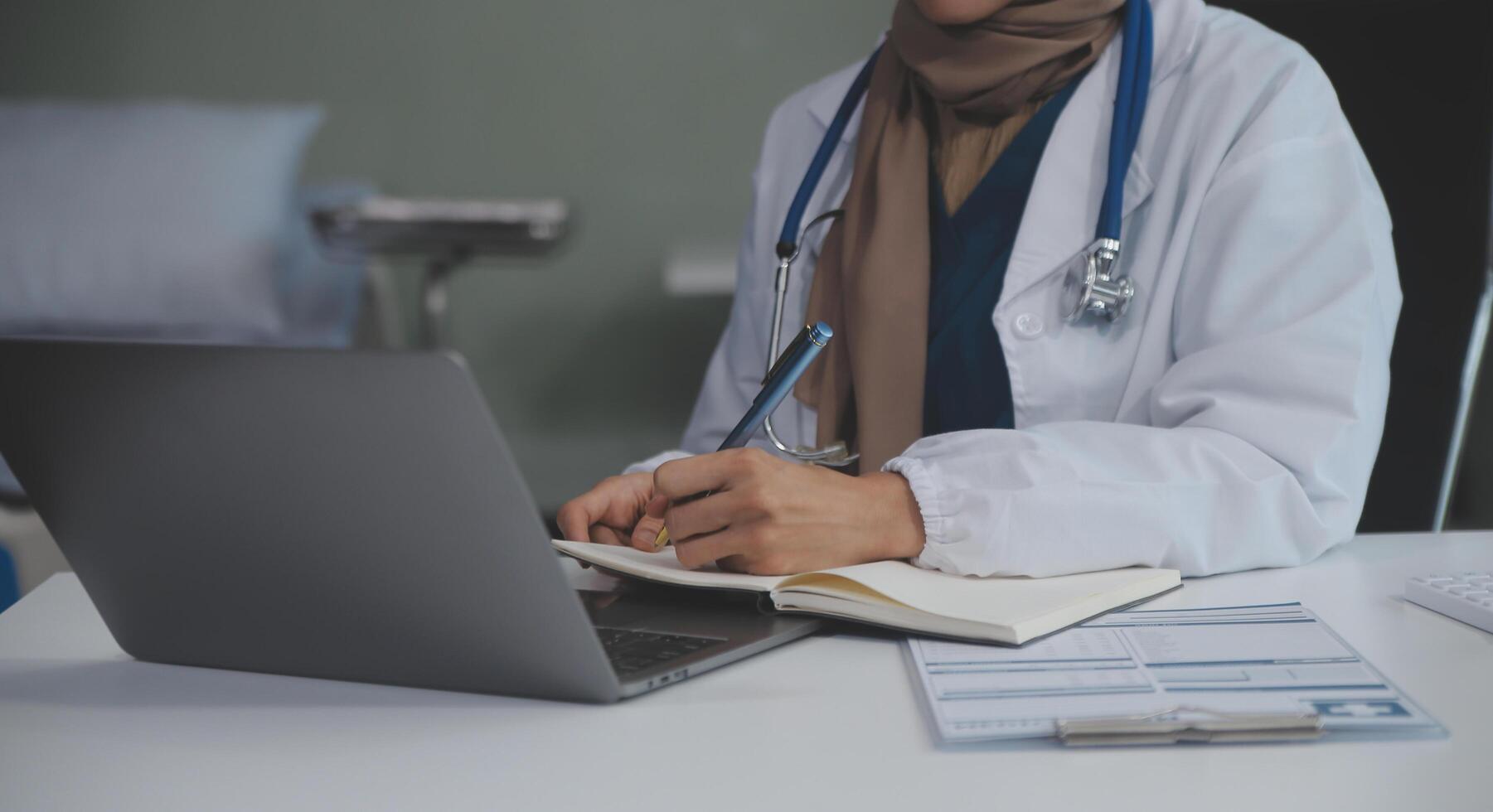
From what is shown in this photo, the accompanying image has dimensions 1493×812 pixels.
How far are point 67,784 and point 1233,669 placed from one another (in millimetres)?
493

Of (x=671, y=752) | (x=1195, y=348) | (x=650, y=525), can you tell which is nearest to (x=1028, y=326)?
(x=1195, y=348)

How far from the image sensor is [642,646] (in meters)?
0.63

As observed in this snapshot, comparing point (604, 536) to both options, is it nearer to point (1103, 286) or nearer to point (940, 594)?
point (940, 594)

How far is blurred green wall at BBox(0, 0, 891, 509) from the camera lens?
308 cm

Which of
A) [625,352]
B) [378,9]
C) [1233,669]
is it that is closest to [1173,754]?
[1233,669]

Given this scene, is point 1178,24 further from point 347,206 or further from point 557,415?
point 557,415

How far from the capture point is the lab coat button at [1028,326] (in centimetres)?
104

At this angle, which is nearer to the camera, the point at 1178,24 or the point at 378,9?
the point at 1178,24

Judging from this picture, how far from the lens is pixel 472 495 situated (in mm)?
505

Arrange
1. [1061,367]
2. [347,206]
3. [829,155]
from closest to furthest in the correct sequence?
[1061,367]
[829,155]
[347,206]

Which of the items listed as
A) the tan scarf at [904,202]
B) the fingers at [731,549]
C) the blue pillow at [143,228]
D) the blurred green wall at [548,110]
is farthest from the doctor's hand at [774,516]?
the blurred green wall at [548,110]

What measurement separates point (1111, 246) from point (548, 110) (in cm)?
233

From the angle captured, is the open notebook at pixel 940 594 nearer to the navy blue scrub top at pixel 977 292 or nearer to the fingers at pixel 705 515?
the fingers at pixel 705 515

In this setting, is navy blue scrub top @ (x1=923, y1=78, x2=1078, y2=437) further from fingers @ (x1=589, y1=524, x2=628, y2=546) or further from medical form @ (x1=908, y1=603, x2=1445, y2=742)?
medical form @ (x1=908, y1=603, x2=1445, y2=742)
